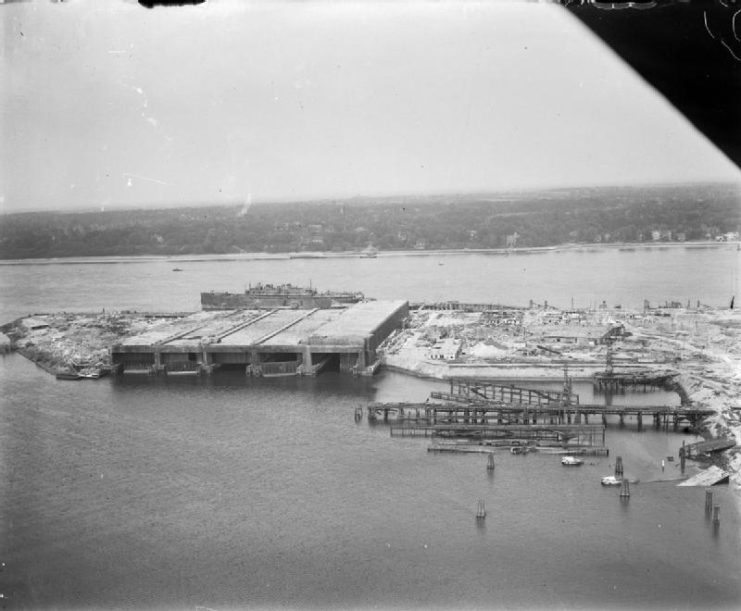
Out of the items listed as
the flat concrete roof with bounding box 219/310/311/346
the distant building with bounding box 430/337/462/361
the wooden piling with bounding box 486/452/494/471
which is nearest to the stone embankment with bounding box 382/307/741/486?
the distant building with bounding box 430/337/462/361

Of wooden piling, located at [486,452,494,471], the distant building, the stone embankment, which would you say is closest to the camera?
wooden piling, located at [486,452,494,471]

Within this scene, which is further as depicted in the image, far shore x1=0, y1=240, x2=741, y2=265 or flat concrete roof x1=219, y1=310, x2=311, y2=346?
far shore x1=0, y1=240, x2=741, y2=265

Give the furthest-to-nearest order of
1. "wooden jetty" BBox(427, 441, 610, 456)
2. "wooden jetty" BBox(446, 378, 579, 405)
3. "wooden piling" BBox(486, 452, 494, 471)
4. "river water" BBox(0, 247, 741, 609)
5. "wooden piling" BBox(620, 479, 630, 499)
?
"wooden jetty" BBox(446, 378, 579, 405) < "wooden jetty" BBox(427, 441, 610, 456) < "wooden piling" BBox(486, 452, 494, 471) < "wooden piling" BBox(620, 479, 630, 499) < "river water" BBox(0, 247, 741, 609)

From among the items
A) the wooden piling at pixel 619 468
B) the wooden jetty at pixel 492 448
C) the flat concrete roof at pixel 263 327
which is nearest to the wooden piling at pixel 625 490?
the wooden piling at pixel 619 468

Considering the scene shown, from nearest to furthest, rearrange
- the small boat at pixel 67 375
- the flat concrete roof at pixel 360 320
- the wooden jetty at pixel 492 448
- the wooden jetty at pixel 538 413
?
the wooden jetty at pixel 492 448 → the wooden jetty at pixel 538 413 → the small boat at pixel 67 375 → the flat concrete roof at pixel 360 320

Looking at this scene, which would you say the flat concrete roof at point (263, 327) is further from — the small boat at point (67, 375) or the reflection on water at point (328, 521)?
the reflection on water at point (328, 521)

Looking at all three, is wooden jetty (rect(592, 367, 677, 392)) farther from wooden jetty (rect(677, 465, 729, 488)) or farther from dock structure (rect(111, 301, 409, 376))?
wooden jetty (rect(677, 465, 729, 488))

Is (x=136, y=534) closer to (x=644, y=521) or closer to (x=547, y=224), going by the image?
(x=644, y=521)
